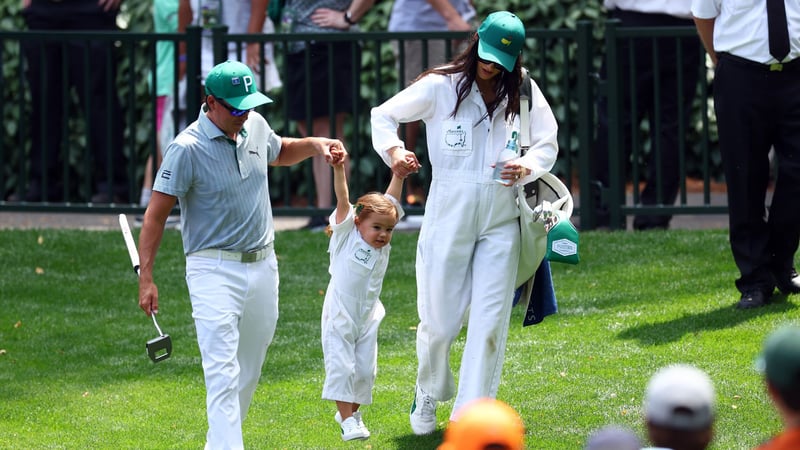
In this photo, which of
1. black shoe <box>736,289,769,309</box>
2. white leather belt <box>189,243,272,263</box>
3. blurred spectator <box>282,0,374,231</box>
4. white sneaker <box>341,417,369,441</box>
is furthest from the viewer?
blurred spectator <box>282,0,374,231</box>

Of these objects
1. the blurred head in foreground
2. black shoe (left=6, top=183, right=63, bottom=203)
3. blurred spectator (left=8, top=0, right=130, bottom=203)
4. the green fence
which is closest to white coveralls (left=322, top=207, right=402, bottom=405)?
the blurred head in foreground

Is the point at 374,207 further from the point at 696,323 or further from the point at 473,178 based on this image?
the point at 696,323

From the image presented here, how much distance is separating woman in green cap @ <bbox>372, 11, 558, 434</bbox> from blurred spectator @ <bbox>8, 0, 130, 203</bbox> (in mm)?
5938

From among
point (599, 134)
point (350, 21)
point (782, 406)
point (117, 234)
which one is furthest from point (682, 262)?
point (782, 406)

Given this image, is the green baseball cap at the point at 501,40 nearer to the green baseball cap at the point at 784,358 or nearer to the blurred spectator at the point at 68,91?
the green baseball cap at the point at 784,358

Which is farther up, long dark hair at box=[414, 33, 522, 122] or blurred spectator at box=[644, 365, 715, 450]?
long dark hair at box=[414, 33, 522, 122]

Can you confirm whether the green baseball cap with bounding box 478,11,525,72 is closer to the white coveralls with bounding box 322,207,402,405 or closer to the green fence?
the white coveralls with bounding box 322,207,402,405

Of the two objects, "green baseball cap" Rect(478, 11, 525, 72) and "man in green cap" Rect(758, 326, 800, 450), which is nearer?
"man in green cap" Rect(758, 326, 800, 450)

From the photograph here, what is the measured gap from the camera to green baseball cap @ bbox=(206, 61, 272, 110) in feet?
19.9

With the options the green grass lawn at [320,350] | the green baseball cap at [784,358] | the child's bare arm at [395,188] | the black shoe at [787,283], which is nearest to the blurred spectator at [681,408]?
the green baseball cap at [784,358]

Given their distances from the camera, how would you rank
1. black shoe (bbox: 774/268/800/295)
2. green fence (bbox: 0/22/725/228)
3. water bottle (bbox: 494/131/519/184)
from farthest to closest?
1. green fence (bbox: 0/22/725/228)
2. black shoe (bbox: 774/268/800/295)
3. water bottle (bbox: 494/131/519/184)

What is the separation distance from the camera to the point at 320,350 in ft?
28.5

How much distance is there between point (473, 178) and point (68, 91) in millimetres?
6418

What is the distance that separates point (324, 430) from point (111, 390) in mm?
1443
